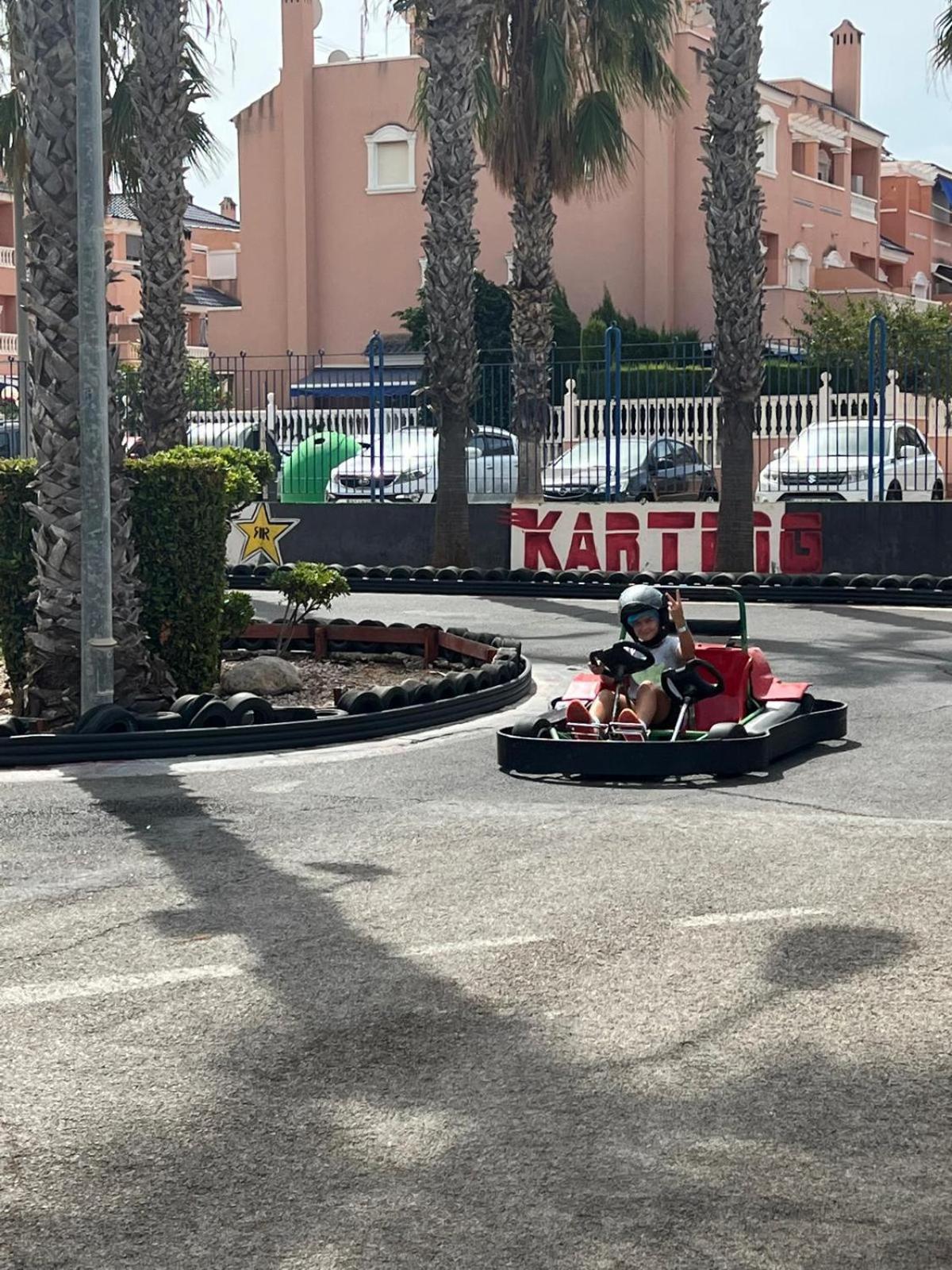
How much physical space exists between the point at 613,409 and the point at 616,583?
3.22 metres

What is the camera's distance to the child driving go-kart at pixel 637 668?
31.3ft

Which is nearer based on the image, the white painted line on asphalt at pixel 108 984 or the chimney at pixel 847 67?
the white painted line on asphalt at pixel 108 984

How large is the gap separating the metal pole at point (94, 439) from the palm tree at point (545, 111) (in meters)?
13.1

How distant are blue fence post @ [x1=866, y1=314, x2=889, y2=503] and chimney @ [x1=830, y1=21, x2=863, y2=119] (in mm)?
51408

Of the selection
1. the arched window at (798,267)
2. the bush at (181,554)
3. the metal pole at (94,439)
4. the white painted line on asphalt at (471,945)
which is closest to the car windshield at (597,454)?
the bush at (181,554)

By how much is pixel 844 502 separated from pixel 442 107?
6505mm

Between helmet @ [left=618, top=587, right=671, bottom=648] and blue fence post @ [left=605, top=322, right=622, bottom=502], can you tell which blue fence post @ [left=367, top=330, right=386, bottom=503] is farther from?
helmet @ [left=618, top=587, right=671, bottom=648]

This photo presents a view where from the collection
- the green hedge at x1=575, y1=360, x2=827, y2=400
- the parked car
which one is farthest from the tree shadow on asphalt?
the parked car

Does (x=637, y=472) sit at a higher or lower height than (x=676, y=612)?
higher

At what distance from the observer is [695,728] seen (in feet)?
32.6

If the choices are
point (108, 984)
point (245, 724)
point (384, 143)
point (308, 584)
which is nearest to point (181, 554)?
point (245, 724)

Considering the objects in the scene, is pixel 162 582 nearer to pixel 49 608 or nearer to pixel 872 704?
pixel 49 608

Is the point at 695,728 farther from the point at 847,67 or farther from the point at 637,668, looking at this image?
the point at 847,67

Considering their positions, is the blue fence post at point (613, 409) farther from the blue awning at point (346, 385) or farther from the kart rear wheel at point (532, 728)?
the kart rear wheel at point (532, 728)
